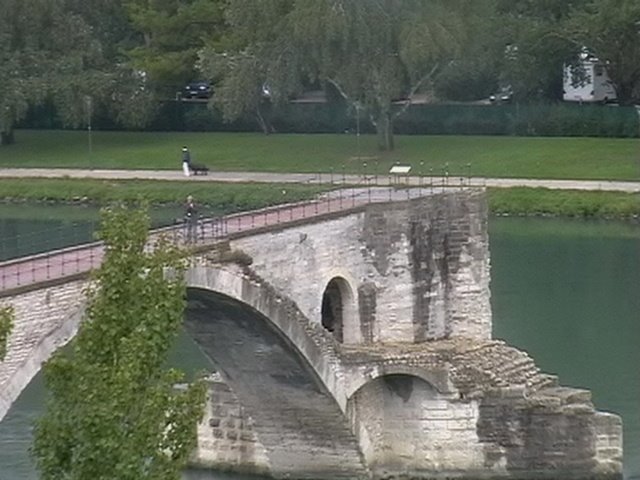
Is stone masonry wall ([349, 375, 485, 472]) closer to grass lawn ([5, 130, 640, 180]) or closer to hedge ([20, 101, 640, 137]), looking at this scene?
grass lawn ([5, 130, 640, 180])

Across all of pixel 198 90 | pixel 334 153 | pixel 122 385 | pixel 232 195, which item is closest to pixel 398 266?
pixel 122 385

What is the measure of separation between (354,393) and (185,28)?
47175 millimetres

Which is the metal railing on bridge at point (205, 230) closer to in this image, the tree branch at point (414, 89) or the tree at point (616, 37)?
the tree branch at point (414, 89)

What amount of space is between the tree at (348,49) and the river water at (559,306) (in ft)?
24.8

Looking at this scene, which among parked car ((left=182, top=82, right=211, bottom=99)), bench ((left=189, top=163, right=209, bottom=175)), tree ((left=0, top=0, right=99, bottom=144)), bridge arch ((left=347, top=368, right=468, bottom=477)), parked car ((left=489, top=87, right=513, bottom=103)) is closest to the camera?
bridge arch ((left=347, top=368, right=468, bottom=477))

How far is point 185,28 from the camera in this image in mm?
82000

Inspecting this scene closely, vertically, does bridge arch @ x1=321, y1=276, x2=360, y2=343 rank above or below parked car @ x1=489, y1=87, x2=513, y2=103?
above

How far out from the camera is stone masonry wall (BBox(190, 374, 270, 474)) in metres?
36.7

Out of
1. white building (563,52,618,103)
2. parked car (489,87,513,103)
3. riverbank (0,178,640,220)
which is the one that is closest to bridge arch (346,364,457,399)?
riverbank (0,178,640,220)

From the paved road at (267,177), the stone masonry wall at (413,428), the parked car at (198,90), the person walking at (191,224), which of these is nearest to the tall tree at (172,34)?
the parked car at (198,90)

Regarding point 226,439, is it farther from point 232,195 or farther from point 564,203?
point 232,195

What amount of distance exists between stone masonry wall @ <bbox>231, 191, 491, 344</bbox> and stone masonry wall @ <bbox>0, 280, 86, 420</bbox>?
22.3 ft

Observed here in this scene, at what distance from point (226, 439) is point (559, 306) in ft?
56.1

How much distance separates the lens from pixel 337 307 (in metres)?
38.1
